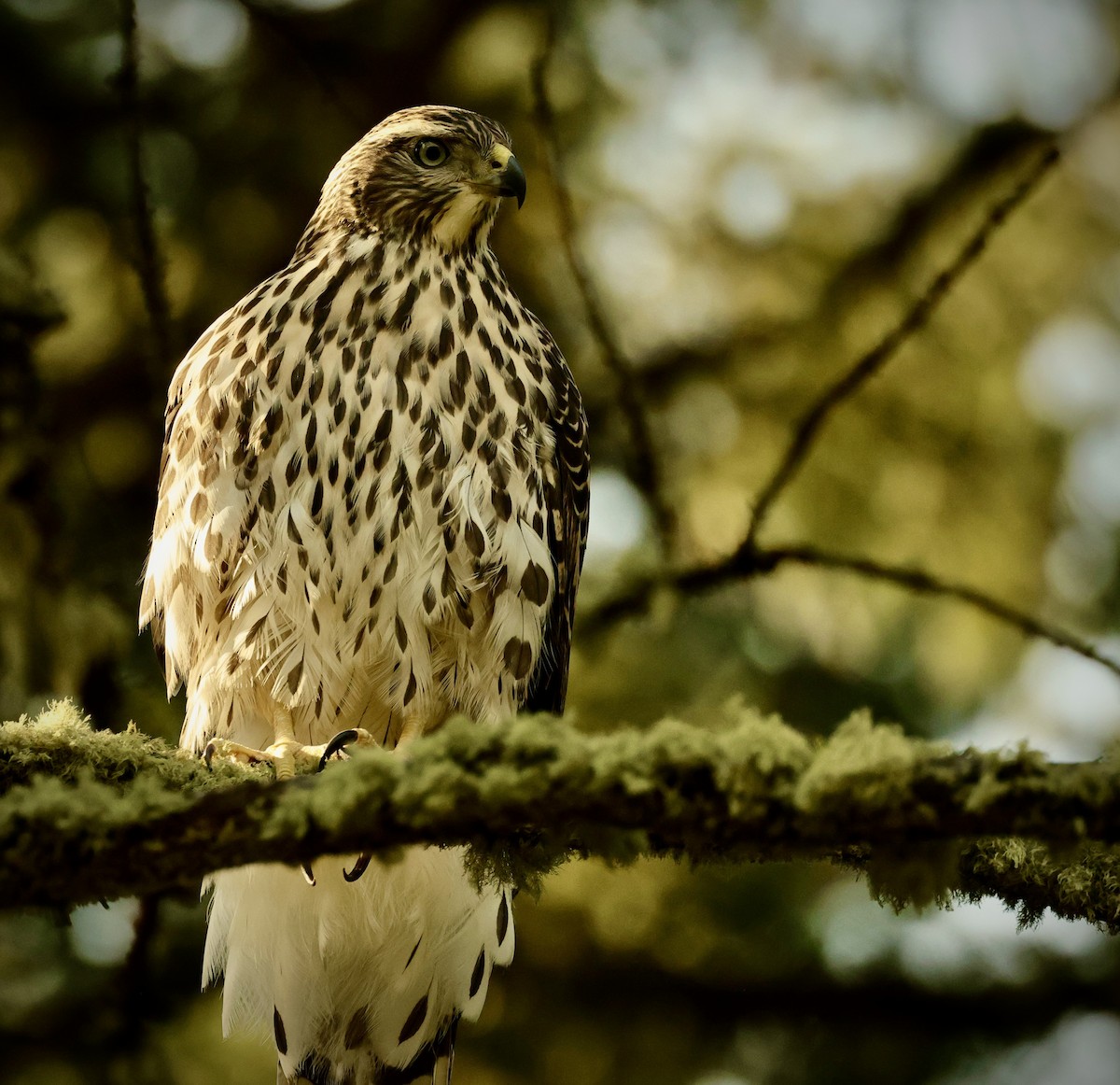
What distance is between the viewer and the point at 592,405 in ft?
18.1

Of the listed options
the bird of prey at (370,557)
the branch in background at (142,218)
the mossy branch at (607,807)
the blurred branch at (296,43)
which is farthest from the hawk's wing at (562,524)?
the mossy branch at (607,807)

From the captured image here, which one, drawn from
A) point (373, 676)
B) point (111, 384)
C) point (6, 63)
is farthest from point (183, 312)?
point (373, 676)

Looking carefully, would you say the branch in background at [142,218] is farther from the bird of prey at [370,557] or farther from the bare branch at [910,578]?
the bare branch at [910,578]

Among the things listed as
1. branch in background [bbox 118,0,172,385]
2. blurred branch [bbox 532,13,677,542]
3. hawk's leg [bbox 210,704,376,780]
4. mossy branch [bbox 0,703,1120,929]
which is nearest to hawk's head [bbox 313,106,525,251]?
branch in background [bbox 118,0,172,385]

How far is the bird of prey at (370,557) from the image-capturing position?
376cm

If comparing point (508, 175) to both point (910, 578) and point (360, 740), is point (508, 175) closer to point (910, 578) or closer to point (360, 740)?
point (360, 740)

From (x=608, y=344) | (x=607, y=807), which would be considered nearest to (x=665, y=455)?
(x=608, y=344)

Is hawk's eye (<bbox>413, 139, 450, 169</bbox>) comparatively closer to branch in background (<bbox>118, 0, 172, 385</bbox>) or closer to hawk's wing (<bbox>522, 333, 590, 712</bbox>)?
hawk's wing (<bbox>522, 333, 590, 712</bbox>)

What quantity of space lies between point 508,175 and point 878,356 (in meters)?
1.60

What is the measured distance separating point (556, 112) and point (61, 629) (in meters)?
2.82

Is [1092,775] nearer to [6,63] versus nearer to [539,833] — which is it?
[539,833]

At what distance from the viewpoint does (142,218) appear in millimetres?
4695

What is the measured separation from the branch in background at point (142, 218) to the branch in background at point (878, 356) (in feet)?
7.03

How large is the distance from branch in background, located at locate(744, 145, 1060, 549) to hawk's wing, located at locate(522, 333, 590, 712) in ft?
2.96
